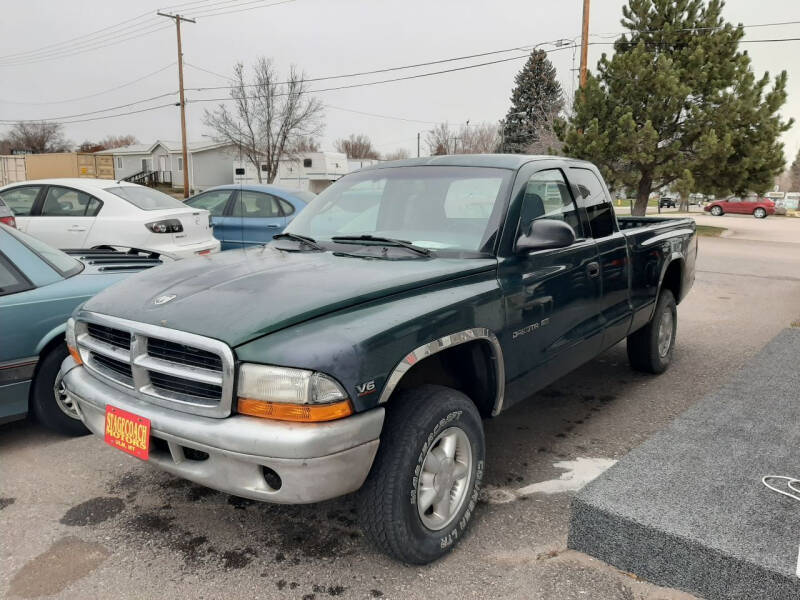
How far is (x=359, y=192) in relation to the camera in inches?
156

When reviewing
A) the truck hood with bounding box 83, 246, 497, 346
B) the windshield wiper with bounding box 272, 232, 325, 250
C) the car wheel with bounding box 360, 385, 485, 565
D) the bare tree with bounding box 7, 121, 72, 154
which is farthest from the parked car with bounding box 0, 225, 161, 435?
the bare tree with bounding box 7, 121, 72, 154

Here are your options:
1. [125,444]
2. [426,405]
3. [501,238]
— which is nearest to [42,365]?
[125,444]

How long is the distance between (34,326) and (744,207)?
1772 inches

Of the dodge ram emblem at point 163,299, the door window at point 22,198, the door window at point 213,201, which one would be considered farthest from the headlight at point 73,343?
the door window at point 213,201

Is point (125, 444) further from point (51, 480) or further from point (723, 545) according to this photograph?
point (723, 545)

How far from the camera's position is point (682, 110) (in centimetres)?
2275

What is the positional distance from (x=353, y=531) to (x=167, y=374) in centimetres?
119

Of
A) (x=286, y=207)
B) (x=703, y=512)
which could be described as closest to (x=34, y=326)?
(x=703, y=512)

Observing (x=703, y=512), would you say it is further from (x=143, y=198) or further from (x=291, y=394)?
(x=143, y=198)

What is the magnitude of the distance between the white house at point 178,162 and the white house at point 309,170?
568 cm

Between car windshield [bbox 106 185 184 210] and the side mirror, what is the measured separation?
650 cm

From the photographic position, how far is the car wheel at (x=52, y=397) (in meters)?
3.82

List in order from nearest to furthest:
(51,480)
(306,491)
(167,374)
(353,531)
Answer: (306,491)
(167,374)
(353,531)
(51,480)

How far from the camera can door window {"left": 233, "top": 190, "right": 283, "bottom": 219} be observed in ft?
31.7
